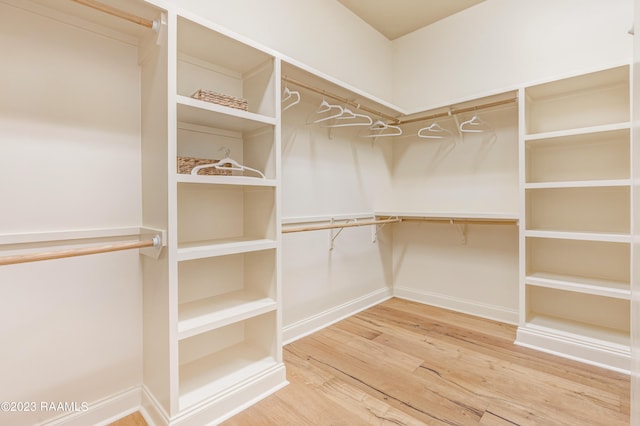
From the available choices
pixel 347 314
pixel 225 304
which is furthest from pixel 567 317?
pixel 225 304

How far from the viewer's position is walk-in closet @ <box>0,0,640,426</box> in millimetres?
1241

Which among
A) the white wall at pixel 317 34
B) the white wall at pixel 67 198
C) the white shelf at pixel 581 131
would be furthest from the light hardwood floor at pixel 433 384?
the white wall at pixel 317 34

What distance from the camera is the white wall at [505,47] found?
6.81 feet

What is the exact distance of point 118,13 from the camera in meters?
1.19

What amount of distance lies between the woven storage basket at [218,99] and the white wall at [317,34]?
0.59 meters

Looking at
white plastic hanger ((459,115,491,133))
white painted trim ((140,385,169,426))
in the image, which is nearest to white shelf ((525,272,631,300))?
white plastic hanger ((459,115,491,133))

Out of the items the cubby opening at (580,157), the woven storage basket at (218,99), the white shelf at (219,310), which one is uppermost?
the woven storage basket at (218,99)

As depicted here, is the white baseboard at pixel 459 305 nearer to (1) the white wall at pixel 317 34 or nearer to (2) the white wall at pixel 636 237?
(1) the white wall at pixel 317 34

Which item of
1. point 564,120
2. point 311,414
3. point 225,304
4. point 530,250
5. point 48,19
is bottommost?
point 311,414

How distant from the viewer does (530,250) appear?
88.7 inches

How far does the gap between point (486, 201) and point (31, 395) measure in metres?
3.06

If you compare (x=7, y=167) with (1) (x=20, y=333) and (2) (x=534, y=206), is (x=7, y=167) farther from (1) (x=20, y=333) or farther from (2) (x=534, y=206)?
(2) (x=534, y=206)

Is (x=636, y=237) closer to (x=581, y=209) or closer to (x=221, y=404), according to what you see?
(x=221, y=404)

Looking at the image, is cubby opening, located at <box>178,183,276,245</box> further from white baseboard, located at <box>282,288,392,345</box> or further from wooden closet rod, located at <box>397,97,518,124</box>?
wooden closet rod, located at <box>397,97,518,124</box>
